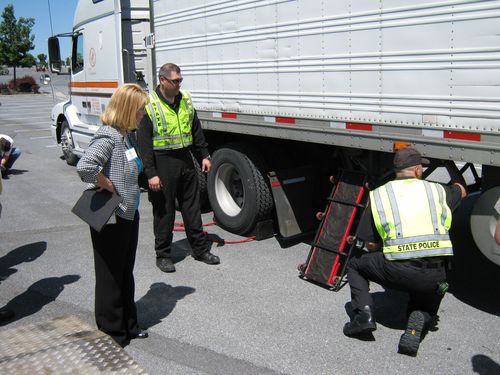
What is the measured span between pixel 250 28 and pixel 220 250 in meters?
2.33

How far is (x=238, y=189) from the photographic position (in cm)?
636

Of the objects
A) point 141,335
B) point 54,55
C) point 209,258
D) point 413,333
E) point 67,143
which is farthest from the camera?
point 67,143

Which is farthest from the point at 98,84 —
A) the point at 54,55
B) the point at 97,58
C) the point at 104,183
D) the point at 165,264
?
the point at 104,183

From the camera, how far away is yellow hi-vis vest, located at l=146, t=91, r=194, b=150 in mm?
4934

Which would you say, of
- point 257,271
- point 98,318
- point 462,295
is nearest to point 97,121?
point 257,271

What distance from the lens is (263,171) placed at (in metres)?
5.79

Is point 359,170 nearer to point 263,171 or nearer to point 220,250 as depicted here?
point 263,171

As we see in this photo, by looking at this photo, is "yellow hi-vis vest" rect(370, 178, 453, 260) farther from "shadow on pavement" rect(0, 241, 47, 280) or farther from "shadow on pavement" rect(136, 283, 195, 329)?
"shadow on pavement" rect(0, 241, 47, 280)

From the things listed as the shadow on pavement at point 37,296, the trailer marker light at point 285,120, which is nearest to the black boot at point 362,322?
the trailer marker light at point 285,120

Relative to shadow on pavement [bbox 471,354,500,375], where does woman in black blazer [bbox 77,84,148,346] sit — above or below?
above

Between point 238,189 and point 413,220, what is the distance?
3.10 metres

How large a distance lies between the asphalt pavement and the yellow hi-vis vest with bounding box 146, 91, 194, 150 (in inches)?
48.6

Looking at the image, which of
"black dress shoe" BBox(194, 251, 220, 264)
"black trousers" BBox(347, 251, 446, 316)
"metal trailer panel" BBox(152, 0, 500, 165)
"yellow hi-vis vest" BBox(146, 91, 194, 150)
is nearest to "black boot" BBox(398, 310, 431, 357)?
"black trousers" BBox(347, 251, 446, 316)

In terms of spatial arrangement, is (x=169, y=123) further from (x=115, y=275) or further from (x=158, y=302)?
(x=115, y=275)
